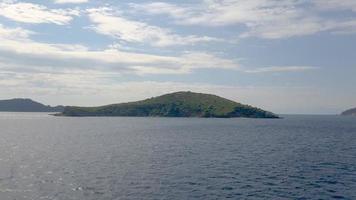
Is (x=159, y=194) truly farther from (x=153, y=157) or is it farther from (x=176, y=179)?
(x=153, y=157)

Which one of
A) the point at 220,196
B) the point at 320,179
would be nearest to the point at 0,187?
the point at 220,196

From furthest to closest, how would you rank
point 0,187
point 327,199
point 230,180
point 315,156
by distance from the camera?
point 315,156
point 230,180
point 0,187
point 327,199

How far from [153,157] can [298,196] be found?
5138cm

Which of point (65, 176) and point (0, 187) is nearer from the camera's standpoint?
point (0, 187)

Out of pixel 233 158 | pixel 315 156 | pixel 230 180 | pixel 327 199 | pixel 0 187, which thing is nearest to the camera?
pixel 327 199

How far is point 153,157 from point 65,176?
1347 inches

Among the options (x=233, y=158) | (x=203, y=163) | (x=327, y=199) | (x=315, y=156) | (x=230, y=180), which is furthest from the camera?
(x=315, y=156)

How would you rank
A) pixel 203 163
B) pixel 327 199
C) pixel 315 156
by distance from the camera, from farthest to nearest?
pixel 315 156 → pixel 203 163 → pixel 327 199

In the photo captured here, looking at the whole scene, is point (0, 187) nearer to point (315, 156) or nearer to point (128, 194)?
point (128, 194)

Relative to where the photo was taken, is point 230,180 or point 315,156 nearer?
point 230,180

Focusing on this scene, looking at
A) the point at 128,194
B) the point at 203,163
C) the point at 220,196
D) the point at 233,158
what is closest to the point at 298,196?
the point at 220,196

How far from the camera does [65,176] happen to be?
255ft

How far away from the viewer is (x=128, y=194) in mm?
63188

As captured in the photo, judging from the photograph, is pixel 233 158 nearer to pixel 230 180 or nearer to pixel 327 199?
pixel 230 180
